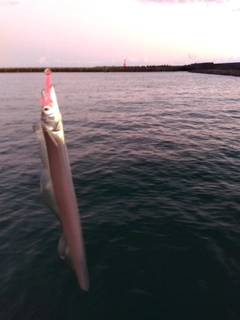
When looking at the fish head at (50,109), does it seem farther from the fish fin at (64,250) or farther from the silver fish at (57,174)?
the fish fin at (64,250)

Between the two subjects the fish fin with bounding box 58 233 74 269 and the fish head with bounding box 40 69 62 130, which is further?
the fish fin with bounding box 58 233 74 269

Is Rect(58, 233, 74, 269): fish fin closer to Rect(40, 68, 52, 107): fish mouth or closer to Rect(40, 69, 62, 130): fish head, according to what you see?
Rect(40, 69, 62, 130): fish head

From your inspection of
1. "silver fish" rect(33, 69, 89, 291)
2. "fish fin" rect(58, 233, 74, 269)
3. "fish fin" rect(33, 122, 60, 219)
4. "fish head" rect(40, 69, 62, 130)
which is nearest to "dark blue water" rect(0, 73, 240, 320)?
"fish fin" rect(58, 233, 74, 269)

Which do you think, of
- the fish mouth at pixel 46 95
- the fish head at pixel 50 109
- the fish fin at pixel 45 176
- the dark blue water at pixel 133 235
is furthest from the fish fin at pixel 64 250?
the dark blue water at pixel 133 235

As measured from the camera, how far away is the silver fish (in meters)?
2.83

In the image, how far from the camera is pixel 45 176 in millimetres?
3111

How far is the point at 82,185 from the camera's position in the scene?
12461 millimetres

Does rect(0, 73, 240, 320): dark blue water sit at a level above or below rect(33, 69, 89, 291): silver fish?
below

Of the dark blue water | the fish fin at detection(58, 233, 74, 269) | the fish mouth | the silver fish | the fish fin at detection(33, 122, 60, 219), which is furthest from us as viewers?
the dark blue water

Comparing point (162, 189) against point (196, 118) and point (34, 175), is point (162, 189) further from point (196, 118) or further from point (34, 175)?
point (196, 118)

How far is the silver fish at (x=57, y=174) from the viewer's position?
283 centimetres

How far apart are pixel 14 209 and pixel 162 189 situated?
21.6 ft

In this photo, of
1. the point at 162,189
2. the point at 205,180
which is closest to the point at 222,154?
the point at 205,180

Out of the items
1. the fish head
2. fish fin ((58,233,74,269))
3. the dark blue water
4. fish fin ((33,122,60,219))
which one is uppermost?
the fish head
